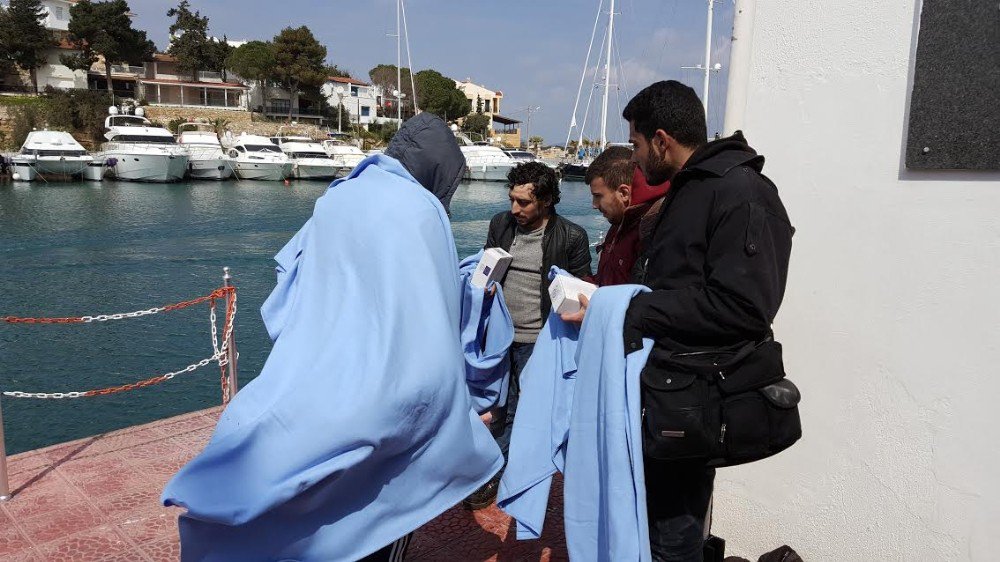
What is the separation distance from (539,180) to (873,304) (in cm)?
184

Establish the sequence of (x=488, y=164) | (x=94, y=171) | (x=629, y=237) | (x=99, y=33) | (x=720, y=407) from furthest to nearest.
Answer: (x=99, y=33) < (x=488, y=164) < (x=94, y=171) < (x=629, y=237) < (x=720, y=407)

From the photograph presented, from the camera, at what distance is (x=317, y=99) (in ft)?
231

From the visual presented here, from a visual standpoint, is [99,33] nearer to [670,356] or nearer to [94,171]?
[94,171]

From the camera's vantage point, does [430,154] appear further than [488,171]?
No

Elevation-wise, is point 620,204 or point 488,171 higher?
point 620,204

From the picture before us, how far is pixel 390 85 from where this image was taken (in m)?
81.2

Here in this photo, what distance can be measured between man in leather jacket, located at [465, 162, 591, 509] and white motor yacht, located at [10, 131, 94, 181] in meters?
43.4

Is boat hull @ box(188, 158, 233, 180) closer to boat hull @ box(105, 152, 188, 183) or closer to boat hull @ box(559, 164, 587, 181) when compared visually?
boat hull @ box(105, 152, 188, 183)

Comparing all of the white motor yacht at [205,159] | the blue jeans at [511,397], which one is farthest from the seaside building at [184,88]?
the blue jeans at [511,397]

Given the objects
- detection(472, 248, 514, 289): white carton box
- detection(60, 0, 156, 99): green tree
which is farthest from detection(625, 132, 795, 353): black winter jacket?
detection(60, 0, 156, 99): green tree

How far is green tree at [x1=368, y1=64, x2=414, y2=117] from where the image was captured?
78.8 metres

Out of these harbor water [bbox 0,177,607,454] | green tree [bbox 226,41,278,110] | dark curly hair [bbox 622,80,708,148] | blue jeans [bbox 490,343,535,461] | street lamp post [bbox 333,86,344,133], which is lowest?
harbor water [bbox 0,177,607,454]

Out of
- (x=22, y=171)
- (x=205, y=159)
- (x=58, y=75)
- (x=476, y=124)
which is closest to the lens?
(x=22, y=171)

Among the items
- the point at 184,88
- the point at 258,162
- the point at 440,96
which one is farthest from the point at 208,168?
the point at 440,96
